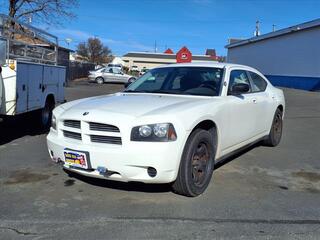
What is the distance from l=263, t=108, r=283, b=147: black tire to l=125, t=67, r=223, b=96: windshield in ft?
7.74

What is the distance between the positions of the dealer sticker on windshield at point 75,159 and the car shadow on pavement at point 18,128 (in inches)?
151

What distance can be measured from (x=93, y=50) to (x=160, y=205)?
77.7 meters

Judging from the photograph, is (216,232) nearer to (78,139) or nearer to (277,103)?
(78,139)

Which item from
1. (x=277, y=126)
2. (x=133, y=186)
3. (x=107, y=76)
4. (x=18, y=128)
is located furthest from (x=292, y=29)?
(x=133, y=186)

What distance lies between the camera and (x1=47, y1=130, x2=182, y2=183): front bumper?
4453 mm

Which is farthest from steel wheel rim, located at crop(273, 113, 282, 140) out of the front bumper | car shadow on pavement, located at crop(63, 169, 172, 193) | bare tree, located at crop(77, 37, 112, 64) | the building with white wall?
bare tree, located at crop(77, 37, 112, 64)

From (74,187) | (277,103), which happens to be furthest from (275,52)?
(74,187)

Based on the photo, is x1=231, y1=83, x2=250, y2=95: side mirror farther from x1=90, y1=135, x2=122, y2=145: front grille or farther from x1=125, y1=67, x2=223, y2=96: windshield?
x1=90, y1=135, x2=122, y2=145: front grille

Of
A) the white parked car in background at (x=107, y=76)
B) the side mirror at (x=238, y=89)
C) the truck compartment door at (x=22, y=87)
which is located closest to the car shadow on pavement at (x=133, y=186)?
the side mirror at (x=238, y=89)

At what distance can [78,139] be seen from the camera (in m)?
4.91

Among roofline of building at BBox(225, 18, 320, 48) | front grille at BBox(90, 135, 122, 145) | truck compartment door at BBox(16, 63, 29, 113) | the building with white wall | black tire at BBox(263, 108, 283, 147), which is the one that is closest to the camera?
front grille at BBox(90, 135, 122, 145)

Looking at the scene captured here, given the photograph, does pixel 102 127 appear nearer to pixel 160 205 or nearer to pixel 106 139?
pixel 106 139

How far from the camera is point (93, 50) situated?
80.1m

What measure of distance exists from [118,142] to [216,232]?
1.42 m
